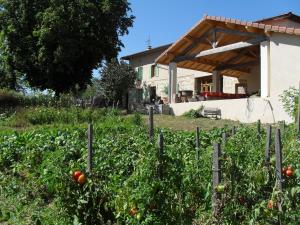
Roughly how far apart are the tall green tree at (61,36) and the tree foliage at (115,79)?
234 centimetres

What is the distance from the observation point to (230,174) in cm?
471

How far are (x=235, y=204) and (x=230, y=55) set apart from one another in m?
22.8

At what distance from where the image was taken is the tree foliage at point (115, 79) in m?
31.0

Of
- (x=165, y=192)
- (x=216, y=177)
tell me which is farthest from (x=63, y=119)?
(x=216, y=177)

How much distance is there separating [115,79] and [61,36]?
4.28 meters

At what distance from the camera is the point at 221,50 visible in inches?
887

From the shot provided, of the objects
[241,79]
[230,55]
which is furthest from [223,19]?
[241,79]

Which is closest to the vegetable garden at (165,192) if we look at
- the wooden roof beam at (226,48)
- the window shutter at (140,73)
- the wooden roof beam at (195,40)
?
the wooden roof beam at (226,48)

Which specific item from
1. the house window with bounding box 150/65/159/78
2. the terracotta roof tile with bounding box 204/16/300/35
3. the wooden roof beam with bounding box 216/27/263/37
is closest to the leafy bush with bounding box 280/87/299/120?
the terracotta roof tile with bounding box 204/16/300/35

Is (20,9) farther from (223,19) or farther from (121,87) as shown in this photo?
(223,19)

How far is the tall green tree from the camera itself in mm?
30562

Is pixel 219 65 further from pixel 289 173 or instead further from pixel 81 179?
pixel 289 173

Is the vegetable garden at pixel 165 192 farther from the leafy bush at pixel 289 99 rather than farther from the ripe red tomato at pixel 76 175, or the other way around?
the leafy bush at pixel 289 99

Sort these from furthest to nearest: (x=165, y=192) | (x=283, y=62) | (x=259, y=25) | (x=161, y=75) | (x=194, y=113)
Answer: (x=161, y=75), (x=194, y=113), (x=259, y=25), (x=283, y=62), (x=165, y=192)
